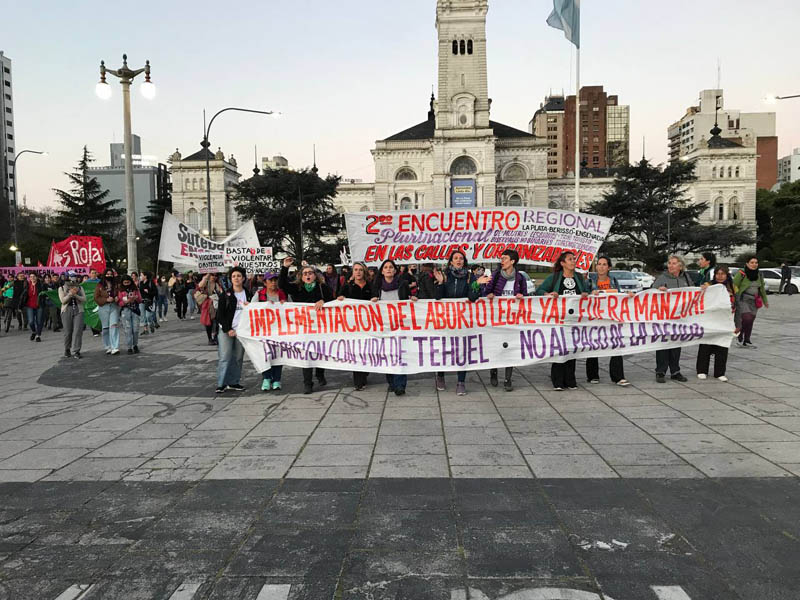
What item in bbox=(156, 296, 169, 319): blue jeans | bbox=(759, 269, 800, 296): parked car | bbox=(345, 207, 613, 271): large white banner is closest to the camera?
bbox=(345, 207, 613, 271): large white banner

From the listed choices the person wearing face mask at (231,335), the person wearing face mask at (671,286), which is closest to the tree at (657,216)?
the person wearing face mask at (671,286)

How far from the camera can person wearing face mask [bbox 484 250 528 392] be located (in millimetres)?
7934

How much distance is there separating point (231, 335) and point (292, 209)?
38.3 metres

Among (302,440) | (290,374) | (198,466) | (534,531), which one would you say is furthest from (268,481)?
(290,374)

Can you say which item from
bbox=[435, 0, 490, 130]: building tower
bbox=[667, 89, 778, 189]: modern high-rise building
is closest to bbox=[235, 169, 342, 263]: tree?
bbox=[435, 0, 490, 130]: building tower

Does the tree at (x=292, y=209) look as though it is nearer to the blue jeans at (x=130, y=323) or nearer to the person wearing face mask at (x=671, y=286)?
the blue jeans at (x=130, y=323)

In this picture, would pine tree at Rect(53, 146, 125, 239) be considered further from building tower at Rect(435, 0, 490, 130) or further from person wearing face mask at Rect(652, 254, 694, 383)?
person wearing face mask at Rect(652, 254, 694, 383)

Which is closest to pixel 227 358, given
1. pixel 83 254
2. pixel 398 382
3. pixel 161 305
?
pixel 398 382

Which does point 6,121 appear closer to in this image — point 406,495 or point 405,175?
point 405,175

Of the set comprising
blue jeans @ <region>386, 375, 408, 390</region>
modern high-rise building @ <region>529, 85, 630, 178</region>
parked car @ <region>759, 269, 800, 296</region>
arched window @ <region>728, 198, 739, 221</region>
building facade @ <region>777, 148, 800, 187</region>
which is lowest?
blue jeans @ <region>386, 375, 408, 390</region>

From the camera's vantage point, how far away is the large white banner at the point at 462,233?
933 cm

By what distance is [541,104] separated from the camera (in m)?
179

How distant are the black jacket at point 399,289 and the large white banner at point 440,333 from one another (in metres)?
0.17

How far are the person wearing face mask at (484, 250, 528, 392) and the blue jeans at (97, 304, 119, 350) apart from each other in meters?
7.82
